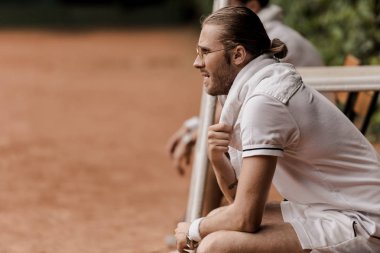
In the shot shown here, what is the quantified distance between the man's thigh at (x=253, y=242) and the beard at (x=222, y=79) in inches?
22.0

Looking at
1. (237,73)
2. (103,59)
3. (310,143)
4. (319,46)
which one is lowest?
(103,59)

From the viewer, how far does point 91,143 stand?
9500 mm

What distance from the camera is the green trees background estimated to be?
336 inches

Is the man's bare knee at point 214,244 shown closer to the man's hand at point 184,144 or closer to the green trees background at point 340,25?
the man's hand at point 184,144

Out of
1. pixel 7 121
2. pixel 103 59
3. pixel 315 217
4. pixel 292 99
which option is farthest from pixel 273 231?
pixel 103 59

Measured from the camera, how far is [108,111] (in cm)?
1148

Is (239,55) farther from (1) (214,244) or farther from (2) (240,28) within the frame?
(1) (214,244)

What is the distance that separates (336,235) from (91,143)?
260 inches

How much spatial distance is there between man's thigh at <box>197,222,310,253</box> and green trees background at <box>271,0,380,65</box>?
5120 mm

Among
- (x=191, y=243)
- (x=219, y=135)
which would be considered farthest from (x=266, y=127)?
(x=191, y=243)

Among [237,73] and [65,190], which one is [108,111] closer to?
[65,190]

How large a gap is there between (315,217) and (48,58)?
44.9 ft

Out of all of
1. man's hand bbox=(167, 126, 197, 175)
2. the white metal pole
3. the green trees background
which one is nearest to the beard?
the white metal pole

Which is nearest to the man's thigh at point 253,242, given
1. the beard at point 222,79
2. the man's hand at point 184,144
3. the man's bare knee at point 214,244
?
the man's bare knee at point 214,244
